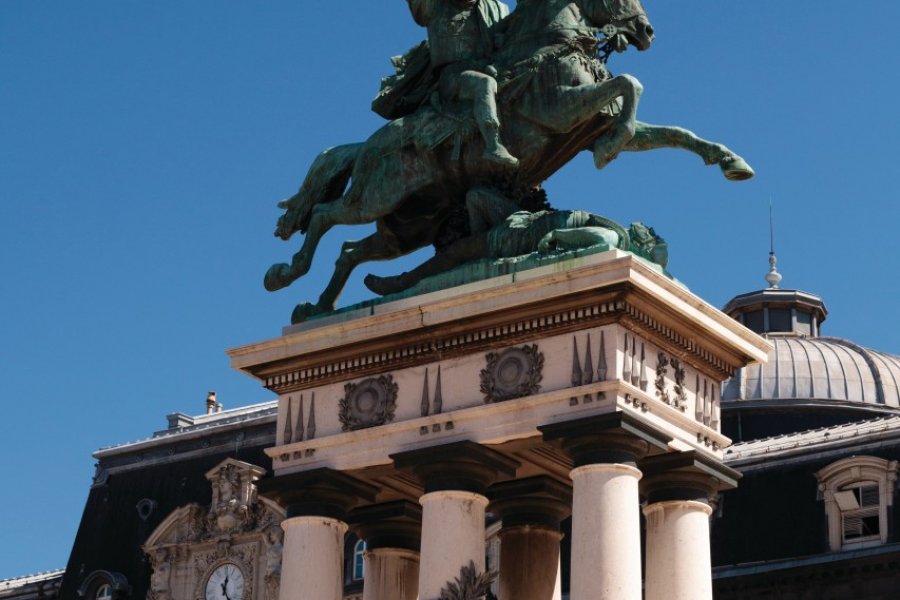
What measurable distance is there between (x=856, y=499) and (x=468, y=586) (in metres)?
26.6

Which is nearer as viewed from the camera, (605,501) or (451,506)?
(605,501)

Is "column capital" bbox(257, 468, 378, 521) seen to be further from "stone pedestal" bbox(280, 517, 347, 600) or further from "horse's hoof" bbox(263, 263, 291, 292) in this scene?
"horse's hoof" bbox(263, 263, 291, 292)

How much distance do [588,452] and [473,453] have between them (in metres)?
1.73

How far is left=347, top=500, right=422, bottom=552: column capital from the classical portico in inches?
1.1

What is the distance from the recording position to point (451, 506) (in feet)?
102

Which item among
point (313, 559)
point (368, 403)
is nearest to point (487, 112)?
point (368, 403)

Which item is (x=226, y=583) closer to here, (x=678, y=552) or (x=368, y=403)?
(x=368, y=403)

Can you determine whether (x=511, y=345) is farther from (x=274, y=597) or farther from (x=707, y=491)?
(x=274, y=597)

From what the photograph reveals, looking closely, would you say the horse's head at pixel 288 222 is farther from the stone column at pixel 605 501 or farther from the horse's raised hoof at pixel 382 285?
the stone column at pixel 605 501

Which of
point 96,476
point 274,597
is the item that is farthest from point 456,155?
point 96,476

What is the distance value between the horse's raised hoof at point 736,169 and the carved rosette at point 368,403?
552 cm

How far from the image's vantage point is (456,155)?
110 feet

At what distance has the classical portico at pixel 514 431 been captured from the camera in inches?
1188

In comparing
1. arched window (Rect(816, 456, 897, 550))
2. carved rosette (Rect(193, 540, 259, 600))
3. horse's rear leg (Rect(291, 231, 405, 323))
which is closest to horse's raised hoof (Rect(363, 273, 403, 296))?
horse's rear leg (Rect(291, 231, 405, 323))
